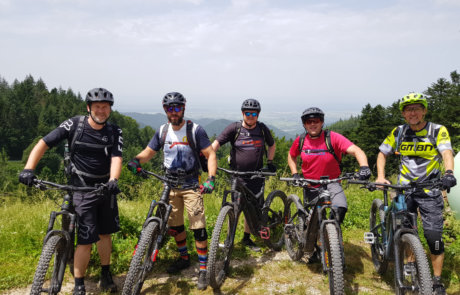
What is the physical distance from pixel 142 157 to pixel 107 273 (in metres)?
1.91

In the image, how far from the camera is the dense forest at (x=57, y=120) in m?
46.9

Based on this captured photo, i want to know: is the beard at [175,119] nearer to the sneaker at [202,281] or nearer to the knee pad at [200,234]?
the knee pad at [200,234]

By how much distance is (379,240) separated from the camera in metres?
5.03

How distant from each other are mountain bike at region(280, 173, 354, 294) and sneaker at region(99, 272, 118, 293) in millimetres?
3135

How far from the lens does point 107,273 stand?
15.2ft

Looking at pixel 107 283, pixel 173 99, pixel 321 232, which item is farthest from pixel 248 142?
pixel 107 283

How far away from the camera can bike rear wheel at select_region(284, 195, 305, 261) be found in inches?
209

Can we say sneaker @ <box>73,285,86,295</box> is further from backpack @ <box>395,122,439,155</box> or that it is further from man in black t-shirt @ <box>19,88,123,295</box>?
backpack @ <box>395,122,439,155</box>

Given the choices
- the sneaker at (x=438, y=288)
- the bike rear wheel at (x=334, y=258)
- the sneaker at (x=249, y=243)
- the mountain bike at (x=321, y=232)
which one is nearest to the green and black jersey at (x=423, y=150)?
the mountain bike at (x=321, y=232)

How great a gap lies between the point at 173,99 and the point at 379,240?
166 inches

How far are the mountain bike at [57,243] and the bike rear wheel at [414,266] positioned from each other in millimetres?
4004

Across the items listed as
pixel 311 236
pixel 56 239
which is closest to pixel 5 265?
pixel 56 239

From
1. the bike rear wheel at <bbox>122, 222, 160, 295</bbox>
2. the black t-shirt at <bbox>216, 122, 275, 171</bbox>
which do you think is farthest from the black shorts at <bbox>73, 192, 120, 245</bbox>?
the black t-shirt at <bbox>216, 122, 275, 171</bbox>

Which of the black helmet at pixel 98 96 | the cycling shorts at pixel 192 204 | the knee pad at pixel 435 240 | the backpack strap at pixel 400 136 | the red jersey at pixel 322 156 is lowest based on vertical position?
the knee pad at pixel 435 240
